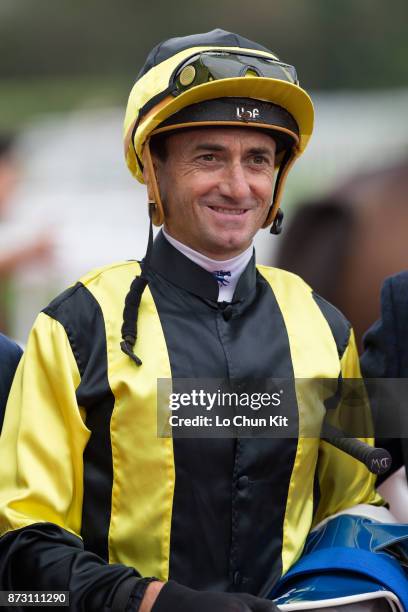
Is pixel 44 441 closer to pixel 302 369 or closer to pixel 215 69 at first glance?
pixel 302 369

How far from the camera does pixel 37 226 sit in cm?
629

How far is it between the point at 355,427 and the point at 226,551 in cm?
49

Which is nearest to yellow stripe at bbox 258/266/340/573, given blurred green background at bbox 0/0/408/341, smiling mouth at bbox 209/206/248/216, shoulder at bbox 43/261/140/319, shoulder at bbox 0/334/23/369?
smiling mouth at bbox 209/206/248/216

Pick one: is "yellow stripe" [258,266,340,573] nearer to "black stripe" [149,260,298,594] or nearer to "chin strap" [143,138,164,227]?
"black stripe" [149,260,298,594]

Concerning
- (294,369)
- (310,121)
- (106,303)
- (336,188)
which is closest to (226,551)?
(294,369)

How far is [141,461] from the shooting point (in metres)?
2.67

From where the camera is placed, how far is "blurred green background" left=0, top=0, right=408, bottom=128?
6000 millimetres

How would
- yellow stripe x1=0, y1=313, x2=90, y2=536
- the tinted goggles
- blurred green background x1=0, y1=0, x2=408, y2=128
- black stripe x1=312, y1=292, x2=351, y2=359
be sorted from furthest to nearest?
blurred green background x1=0, y1=0, x2=408, y2=128, black stripe x1=312, y1=292, x2=351, y2=359, the tinted goggles, yellow stripe x1=0, y1=313, x2=90, y2=536

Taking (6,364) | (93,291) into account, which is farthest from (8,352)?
(93,291)

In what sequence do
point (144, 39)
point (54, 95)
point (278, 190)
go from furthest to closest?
point (54, 95)
point (144, 39)
point (278, 190)

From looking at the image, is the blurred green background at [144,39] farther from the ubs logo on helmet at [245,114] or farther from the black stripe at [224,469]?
the black stripe at [224,469]

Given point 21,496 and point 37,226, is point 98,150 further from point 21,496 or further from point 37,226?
point 21,496

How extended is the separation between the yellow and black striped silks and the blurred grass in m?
3.40

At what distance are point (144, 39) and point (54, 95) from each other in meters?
0.57
